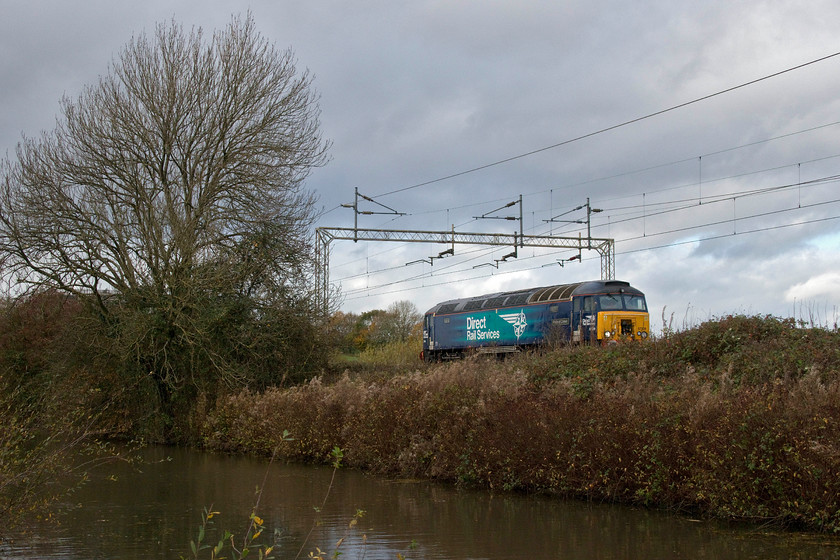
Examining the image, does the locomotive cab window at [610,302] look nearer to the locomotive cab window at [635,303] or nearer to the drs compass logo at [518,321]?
the locomotive cab window at [635,303]

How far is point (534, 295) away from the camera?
105ft

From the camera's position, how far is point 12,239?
77.8 ft

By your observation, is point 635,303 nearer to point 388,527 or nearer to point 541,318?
point 541,318

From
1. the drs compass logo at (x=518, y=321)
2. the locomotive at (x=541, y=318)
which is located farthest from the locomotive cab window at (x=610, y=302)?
the drs compass logo at (x=518, y=321)

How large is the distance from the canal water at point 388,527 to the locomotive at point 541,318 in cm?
1296

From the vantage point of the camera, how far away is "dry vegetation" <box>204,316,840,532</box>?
10.5 meters

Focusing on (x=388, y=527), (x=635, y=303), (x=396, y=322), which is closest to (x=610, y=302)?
(x=635, y=303)

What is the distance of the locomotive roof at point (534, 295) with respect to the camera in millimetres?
29422

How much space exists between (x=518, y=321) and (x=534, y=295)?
1.26m

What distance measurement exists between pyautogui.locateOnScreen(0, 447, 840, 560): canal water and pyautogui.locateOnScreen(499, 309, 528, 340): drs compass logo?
53.5 feet

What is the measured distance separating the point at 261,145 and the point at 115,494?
1406cm

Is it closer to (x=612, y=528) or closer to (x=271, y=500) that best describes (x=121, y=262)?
(x=271, y=500)

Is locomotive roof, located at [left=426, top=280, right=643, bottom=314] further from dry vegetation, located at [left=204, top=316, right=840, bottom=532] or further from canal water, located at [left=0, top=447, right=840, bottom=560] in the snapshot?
canal water, located at [left=0, top=447, right=840, bottom=560]

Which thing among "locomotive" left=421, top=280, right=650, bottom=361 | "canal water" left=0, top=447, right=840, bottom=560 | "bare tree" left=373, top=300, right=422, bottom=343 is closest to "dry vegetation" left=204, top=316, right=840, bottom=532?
"canal water" left=0, top=447, right=840, bottom=560
